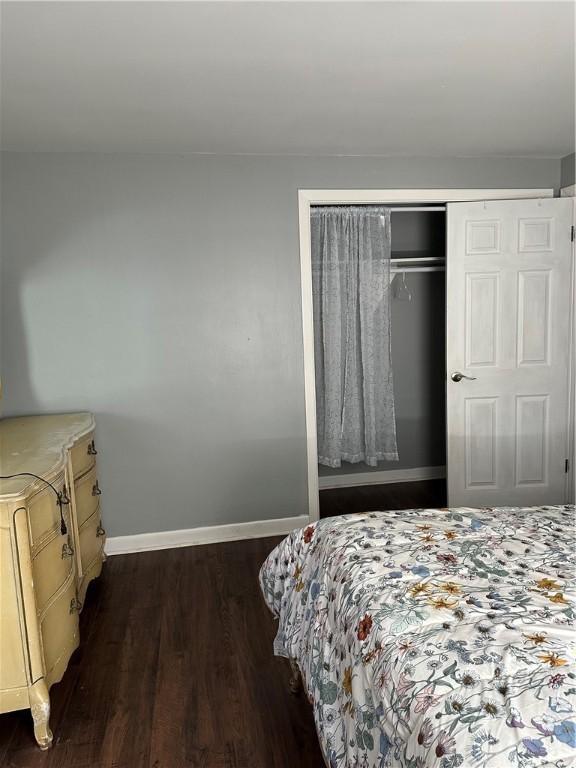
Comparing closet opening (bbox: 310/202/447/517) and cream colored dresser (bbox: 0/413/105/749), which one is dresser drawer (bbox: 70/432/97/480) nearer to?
cream colored dresser (bbox: 0/413/105/749)

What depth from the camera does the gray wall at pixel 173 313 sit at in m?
3.29

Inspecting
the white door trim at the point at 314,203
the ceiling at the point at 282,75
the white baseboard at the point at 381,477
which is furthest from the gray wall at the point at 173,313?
the white baseboard at the point at 381,477

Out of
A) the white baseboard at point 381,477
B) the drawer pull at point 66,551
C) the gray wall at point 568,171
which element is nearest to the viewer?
the drawer pull at point 66,551

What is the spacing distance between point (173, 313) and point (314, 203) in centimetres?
111

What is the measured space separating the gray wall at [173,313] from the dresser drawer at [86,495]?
293 mm

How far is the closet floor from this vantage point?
4.21 meters

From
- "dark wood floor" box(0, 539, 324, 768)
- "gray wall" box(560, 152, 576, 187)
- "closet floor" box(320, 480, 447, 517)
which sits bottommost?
"dark wood floor" box(0, 539, 324, 768)

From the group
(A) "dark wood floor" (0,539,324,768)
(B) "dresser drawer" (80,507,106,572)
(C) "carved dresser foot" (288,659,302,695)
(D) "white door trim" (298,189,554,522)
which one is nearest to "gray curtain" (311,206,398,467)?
(D) "white door trim" (298,189,554,522)

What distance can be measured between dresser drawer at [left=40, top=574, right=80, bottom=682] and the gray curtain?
7.67 feet

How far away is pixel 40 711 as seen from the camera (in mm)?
1957

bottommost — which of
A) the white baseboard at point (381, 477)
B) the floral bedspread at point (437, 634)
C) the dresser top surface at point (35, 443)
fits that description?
the white baseboard at point (381, 477)

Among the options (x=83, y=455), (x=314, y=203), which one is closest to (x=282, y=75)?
(x=314, y=203)

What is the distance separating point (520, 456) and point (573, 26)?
267 cm

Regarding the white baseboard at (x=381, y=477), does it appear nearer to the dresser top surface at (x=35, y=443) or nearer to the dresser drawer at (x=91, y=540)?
the dresser drawer at (x=91, y=540)
